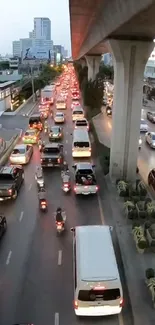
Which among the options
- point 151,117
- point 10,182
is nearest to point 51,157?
point 10,182

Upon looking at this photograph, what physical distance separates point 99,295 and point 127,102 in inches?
543

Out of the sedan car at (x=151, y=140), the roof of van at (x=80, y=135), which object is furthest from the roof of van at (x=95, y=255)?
the sedan car at (x=151, y=140)

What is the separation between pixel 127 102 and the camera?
2184cm

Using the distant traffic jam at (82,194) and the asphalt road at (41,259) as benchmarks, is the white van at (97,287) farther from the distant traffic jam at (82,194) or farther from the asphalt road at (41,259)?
the asphalt road at (41,259)

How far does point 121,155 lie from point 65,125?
72.3 ft

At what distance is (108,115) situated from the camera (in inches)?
2008

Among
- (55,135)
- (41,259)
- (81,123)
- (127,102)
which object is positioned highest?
(127,102)

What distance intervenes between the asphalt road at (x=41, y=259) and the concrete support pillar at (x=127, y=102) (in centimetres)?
201

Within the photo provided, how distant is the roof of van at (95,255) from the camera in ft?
35.0

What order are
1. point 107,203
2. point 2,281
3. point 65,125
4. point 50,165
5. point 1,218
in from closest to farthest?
point 2,281 < point 1,218 < point 107,203 < point 50,165 < point 65,125

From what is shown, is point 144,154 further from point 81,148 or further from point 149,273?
point 149,273

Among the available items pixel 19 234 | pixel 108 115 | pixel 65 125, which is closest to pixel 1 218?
pixel 19 234

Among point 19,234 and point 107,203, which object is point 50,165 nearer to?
point 107,203

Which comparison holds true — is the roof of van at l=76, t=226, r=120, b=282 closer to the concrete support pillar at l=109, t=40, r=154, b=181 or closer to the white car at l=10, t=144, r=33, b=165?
the concrete support pillar at l=109, t=40, r=154, b=181
